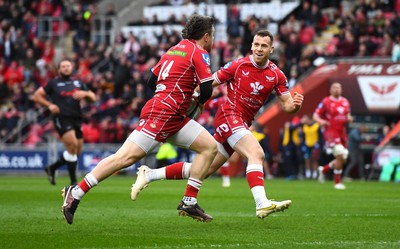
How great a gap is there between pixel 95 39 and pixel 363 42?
14.2m

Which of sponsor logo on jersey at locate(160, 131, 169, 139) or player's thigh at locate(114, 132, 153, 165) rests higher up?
sponsor logo on jersey at locate(160, 131, 169, 139)

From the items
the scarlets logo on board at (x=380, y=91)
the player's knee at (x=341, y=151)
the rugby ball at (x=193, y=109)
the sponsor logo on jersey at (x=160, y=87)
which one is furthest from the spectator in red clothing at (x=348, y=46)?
the sponsor logo on jersey at (x=160, y=87)

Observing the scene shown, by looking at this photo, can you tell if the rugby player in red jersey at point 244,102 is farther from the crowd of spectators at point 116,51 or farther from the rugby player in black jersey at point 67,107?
the crowd of spectators at point 116,51

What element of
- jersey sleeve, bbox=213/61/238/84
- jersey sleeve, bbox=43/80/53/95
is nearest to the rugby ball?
jersey sleeve, bbox=213/61/238/84

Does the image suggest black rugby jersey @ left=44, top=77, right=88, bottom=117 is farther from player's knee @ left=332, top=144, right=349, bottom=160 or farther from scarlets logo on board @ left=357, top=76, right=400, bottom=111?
scarlets logo on board @ left=357, top=76, right=400, bottom=111

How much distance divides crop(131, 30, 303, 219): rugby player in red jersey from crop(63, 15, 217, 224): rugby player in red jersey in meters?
0.61

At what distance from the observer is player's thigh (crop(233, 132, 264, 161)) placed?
38.9ft

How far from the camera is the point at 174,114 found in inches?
436

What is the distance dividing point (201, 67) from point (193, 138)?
0.93m

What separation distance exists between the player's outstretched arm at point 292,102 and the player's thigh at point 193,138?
1300 millimetres

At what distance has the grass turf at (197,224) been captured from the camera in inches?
375

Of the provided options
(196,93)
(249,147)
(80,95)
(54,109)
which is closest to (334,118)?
(80,95)

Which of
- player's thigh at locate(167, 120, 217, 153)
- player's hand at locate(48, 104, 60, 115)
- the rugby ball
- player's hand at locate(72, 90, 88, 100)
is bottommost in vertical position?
player's hand at locate(48, 104, 60, 115)

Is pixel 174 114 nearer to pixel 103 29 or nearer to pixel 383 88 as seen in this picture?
pixel 383 88
